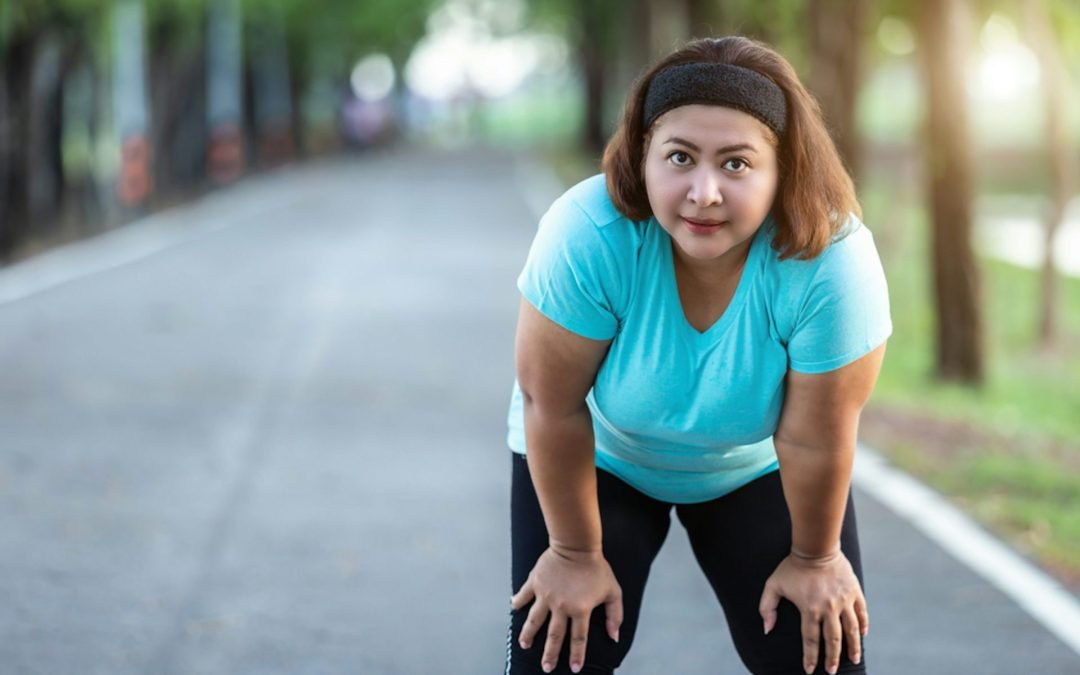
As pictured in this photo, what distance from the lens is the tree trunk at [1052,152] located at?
14.0 meters

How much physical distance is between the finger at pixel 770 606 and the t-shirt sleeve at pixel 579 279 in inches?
22.2

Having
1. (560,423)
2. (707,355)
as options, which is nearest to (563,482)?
(560,423)

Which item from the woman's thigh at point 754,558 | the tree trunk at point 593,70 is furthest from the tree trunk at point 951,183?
the tree trunk at point 593,70

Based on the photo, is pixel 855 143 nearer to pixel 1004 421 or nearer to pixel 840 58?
pixel 840 58

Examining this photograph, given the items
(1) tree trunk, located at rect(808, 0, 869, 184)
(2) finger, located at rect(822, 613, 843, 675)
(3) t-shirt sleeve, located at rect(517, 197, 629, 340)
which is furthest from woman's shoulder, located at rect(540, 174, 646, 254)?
(1) tree trunk, located at rect(808, 0, 869, 184)

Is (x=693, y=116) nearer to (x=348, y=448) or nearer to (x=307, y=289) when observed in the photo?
(x=348, y=448)

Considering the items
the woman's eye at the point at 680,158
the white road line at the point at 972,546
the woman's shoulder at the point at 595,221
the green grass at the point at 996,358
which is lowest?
the green grass at the point at 996,358

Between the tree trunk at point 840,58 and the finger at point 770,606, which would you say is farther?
the tree trunk at point 840,58

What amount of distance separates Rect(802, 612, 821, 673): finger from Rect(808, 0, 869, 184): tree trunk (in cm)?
1321

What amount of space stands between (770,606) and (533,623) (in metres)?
0.42

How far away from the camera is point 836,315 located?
2705mm

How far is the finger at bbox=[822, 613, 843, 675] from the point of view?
2885 mm

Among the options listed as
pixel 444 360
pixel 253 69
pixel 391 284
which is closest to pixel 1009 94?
pixel 253 69

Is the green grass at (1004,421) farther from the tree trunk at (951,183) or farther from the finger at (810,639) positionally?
the finger at (810,639)
